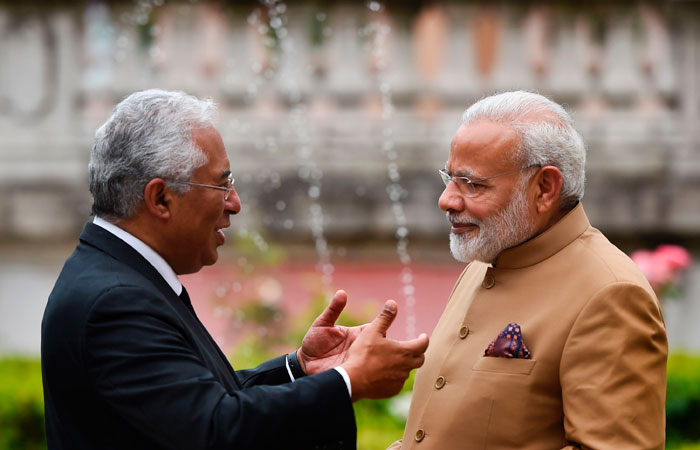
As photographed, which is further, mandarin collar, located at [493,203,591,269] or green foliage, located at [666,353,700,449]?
green foliage, located at [666,353,700,449]

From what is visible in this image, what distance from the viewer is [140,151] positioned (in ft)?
9.28

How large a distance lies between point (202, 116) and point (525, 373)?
116 cm

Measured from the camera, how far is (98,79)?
802 centimetres

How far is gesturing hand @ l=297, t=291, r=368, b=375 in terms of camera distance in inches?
127

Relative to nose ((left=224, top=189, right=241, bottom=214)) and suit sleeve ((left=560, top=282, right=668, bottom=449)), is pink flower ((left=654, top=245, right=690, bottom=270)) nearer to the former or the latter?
suit sleeve ((left=560, top=282, right=668, bottom=449))

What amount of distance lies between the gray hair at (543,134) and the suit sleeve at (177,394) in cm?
92

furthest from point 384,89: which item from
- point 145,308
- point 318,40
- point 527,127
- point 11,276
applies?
point 145,308

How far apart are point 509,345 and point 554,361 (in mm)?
148

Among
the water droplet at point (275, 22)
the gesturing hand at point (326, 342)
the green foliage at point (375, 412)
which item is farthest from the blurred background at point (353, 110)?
the gesturing hand at point (326, 342)

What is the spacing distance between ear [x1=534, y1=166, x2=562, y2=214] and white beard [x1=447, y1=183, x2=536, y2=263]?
1.6 inches

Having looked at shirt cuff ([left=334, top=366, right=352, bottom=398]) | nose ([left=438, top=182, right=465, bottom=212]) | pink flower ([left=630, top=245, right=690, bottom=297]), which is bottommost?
pink flower ([left=630, top=245, right=690, bottom=297])

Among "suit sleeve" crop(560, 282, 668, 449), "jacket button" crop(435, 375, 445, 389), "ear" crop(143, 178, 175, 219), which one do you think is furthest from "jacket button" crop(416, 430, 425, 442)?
"ear" crop(143, 178, 175, 219)

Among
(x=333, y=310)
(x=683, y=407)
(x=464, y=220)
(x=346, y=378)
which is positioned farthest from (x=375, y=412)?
(x=346, y=378)

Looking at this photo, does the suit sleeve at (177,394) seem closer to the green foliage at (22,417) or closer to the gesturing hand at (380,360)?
the gesturing hand at (380,360)
